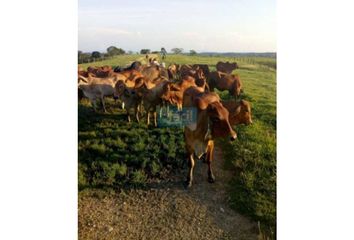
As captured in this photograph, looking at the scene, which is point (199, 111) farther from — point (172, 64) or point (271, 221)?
point (271, 221)

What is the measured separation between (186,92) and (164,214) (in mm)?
1072

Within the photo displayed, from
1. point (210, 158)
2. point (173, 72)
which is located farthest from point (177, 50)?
point (210, 158)

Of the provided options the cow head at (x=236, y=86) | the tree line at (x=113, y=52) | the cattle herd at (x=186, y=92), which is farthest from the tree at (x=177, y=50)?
the cow head at (x=236, y=86)

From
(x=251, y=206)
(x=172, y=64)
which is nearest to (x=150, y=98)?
(x=172, y=64)

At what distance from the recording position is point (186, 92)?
3.53 metres

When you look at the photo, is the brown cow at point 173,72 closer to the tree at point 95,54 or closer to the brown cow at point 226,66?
the brown cow at point 226,66

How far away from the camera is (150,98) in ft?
12.0

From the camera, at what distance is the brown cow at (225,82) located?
3566 mm

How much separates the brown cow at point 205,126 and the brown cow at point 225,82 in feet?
0.63

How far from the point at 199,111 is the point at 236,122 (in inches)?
13.7

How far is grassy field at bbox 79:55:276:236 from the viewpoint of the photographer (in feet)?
10.9

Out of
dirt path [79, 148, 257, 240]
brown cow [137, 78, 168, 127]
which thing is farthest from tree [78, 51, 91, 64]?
dirt path [79, 148, 257, 240]

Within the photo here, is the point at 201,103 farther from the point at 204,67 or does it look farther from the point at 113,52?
the point at 113,52

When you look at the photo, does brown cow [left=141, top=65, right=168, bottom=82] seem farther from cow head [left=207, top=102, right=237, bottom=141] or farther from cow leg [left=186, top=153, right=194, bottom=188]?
cow leg [left=186, top=153, right=194, bottom=188]
